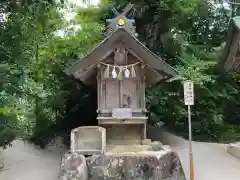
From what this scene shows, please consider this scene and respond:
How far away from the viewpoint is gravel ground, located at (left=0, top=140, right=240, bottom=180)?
372 inches

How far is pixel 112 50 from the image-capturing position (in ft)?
31.7

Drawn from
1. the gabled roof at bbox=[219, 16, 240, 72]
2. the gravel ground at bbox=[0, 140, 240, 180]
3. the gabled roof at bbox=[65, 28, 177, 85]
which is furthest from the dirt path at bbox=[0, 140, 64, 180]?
the gabled roof at bbox=[219, 16, 240, 72]

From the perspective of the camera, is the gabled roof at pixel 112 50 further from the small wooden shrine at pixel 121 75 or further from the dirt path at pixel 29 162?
A: the dirt path at pixel 29 162

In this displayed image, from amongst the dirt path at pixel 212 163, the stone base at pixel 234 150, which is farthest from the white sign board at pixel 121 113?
the stone base at pixel 234 150

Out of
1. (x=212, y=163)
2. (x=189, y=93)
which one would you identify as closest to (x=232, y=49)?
(x=189, y=93)

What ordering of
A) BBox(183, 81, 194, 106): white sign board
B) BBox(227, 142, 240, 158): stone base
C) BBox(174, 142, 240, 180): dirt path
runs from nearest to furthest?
BBox(183, 81, 194, 106): white sign board → BBox(174, 142, 240, 180): dirt path → BBox(227, 142, 240, 158): stone base

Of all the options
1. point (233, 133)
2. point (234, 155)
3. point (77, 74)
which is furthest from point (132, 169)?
point (233, 133)

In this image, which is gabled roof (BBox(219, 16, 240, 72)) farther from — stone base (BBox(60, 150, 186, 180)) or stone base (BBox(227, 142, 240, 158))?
stone base (BBox(60, 150, 186, 180))

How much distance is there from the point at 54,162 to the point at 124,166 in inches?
142

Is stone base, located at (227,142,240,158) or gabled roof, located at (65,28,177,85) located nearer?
gabled roof, located at (65,28,177,85)

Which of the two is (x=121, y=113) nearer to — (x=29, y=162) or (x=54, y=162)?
(x=54, y=162)

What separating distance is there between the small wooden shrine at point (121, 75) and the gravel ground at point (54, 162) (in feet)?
6.36

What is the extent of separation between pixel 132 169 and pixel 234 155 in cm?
429

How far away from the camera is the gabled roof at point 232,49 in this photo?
9414 mm
